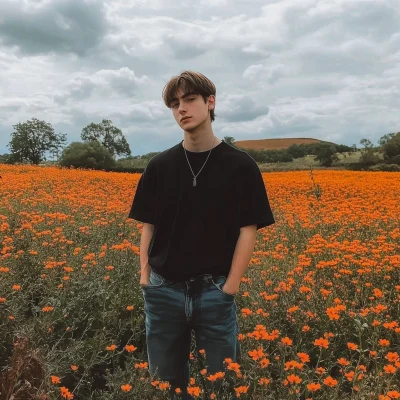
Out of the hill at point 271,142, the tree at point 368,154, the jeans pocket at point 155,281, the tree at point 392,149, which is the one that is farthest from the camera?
the hill at point 271,142

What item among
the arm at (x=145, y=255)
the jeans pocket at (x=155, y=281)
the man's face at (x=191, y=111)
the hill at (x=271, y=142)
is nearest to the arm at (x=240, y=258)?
the jeans pocket at (x=155, y=281)

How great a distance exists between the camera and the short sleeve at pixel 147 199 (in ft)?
8.86

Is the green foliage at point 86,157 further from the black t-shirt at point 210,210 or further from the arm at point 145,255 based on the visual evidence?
the black t-shirt at point 210,210

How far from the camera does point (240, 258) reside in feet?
7.97

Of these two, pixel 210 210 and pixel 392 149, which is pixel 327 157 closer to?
pixel 392 149

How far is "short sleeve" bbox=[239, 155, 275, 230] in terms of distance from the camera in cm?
249

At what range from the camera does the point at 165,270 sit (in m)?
2.52

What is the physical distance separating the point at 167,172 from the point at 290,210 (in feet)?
27.0

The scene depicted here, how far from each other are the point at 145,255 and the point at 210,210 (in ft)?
1.63

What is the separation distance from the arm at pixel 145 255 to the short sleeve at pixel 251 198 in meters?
0.58

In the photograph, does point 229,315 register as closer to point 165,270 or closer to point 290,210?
point 165,270

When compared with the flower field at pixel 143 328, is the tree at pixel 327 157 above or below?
above

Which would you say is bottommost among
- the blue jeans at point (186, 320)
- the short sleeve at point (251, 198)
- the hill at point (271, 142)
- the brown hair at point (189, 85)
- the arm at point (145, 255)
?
the blue jeans at point (186, 320)

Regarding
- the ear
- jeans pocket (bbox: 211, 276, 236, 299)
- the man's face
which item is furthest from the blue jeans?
the ear
